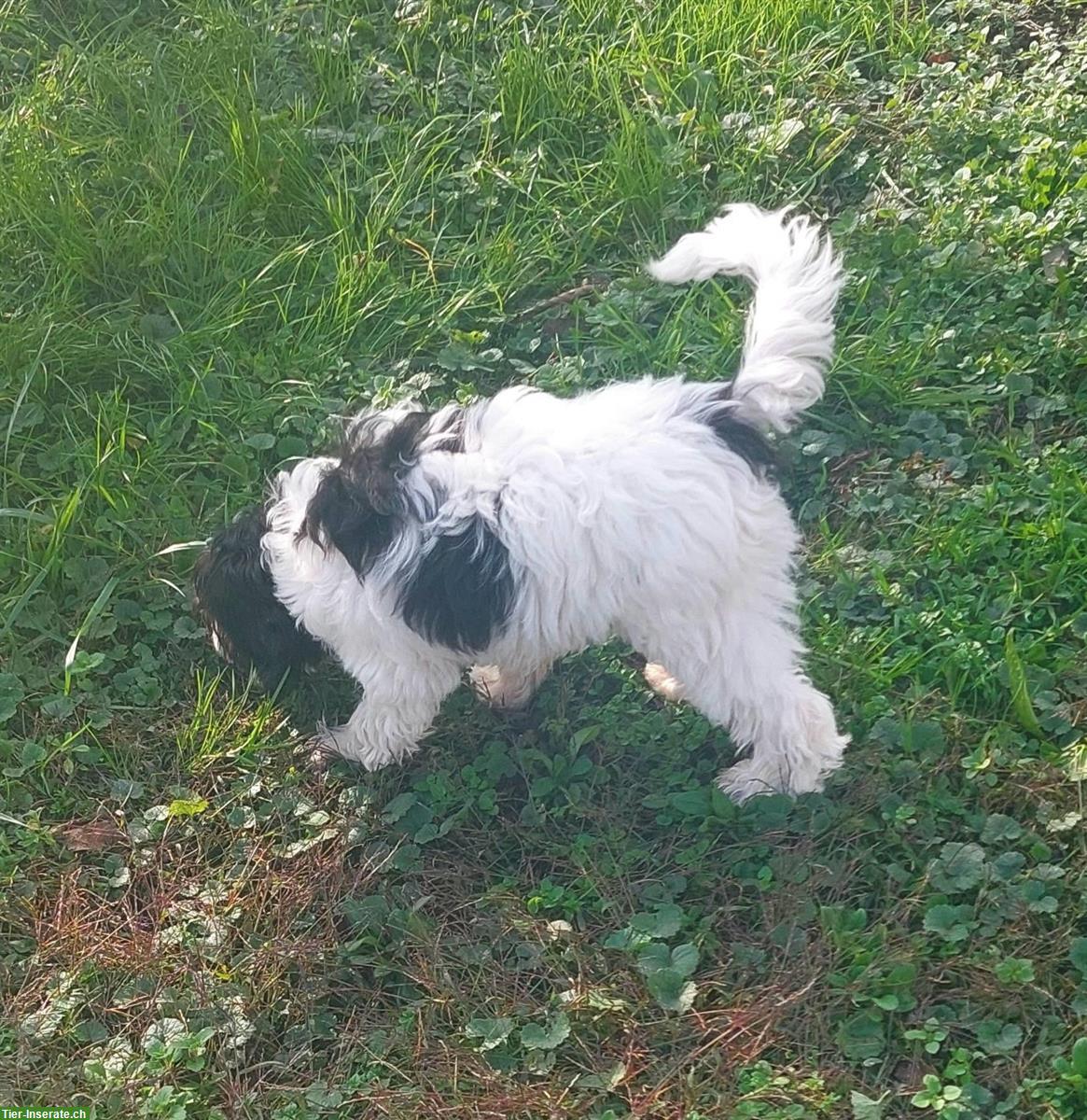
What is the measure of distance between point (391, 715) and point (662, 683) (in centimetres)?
71

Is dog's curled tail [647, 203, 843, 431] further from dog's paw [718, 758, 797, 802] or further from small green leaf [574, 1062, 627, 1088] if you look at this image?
small green leaf [574, 1062, 627, 1088]

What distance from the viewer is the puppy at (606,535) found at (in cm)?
243

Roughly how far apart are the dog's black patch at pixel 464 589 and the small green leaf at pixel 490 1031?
82cm

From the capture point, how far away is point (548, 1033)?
2.54 meters

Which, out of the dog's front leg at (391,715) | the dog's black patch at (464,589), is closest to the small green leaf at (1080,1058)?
the dog's black patch at (464,589)

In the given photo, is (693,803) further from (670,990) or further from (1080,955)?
(1080,955)

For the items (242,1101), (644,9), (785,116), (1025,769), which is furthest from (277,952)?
(644,9)

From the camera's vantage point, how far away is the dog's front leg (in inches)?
111

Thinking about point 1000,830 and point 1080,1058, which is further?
point 1000,830

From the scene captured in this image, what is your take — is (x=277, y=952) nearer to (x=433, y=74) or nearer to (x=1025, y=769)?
(x=1025, y=769)

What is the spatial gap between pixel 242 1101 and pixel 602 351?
7.45 ft

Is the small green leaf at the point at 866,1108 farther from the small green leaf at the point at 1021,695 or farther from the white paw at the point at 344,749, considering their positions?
the white paw at the point at 344,749

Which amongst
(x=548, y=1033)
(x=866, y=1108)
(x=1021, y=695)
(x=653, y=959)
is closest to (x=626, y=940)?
(x=653, y=959)

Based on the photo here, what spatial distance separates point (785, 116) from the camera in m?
4.13
